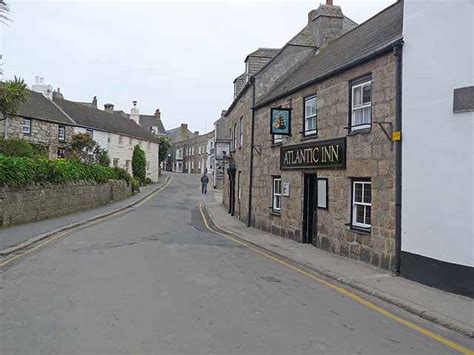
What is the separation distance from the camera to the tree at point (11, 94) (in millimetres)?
20688

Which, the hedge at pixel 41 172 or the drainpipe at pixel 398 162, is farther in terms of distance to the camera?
the hedge at pixel 41 172

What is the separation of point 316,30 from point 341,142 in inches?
407

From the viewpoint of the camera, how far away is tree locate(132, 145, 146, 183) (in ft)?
170

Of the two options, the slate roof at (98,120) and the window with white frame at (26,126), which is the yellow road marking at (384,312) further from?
the slate roof at (98,120)

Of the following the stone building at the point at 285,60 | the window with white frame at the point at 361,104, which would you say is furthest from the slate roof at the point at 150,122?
the window with white frame at the point at 361,104

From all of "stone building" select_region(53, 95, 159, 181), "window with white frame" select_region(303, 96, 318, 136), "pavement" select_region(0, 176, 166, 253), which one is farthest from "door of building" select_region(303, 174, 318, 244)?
"stone building" select_region(53, 95, 159, 181)

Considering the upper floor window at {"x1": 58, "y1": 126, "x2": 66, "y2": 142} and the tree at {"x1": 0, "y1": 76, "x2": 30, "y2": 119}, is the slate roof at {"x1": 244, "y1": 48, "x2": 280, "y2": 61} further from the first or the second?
the upper floor window at {"x1": 58, "y1": 126, "x2": 66, "y2": 142}

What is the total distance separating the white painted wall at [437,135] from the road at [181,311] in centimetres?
217

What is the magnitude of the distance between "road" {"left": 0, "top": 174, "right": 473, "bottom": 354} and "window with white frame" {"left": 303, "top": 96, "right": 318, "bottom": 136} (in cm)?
511

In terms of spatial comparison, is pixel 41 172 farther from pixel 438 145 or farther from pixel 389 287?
pixel 438 145

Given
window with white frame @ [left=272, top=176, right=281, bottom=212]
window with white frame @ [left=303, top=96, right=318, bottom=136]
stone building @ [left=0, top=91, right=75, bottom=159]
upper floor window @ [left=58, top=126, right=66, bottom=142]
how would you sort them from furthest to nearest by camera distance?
upper floor window @ [left=58, top=126, right=66, bottom=142] → stone building @ [left=0, top=91, right=75, bottom=159] → window with white frame @ [left=272, top=176, right=281, bottom=212] → window with white frame @ [left=303, top=96, right=318, bottom=136]

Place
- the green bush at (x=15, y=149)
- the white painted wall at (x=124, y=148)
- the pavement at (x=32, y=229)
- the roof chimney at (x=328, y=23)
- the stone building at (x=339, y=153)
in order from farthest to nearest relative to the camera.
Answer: the white painted wall at (x=124, y=148), the green bush at (x=15, y=149), the roof chimney at (x=328, y=23), the pavement at (x=32, y=229), the stone building at (x=339, y=153)

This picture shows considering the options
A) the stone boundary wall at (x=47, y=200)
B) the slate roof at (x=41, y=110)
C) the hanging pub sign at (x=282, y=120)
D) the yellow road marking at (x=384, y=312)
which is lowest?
the yellow road marking at (x=384, y=312)

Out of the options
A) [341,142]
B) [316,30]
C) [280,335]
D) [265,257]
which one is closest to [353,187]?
[341,142]
